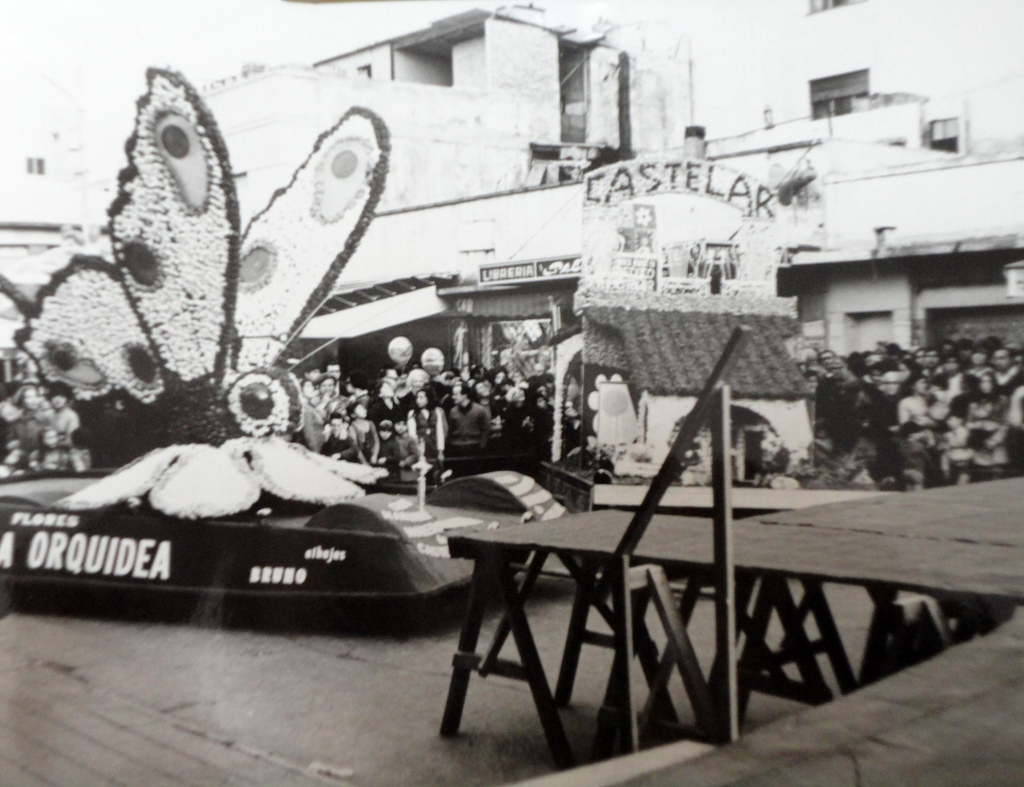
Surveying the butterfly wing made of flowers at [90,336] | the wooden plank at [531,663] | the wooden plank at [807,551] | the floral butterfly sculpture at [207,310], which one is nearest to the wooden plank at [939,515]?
the wooden plank at [807,551]

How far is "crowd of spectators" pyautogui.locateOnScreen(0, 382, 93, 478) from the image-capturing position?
4.86 meters

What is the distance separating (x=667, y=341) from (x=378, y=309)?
1.30 metres

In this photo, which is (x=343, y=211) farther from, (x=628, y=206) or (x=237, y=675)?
(x=237, y=675)

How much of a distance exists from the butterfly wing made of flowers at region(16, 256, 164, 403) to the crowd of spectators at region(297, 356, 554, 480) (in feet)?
2.44

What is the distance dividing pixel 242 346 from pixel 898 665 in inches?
120

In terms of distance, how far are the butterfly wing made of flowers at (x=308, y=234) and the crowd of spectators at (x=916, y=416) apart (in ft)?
7.21

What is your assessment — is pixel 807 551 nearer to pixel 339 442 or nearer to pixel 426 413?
pixel 426 413

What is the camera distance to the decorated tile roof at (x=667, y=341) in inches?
195

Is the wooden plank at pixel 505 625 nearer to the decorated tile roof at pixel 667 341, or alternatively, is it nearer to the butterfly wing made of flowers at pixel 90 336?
the decorated tile roof at pixel 667 341

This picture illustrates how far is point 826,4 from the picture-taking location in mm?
4730

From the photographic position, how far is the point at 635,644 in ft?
13.4

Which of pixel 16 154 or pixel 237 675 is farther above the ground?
pixel 16 154

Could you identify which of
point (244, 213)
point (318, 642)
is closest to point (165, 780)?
point (318, 642)

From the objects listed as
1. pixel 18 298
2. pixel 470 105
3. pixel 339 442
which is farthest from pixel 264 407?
pixel 470 105
